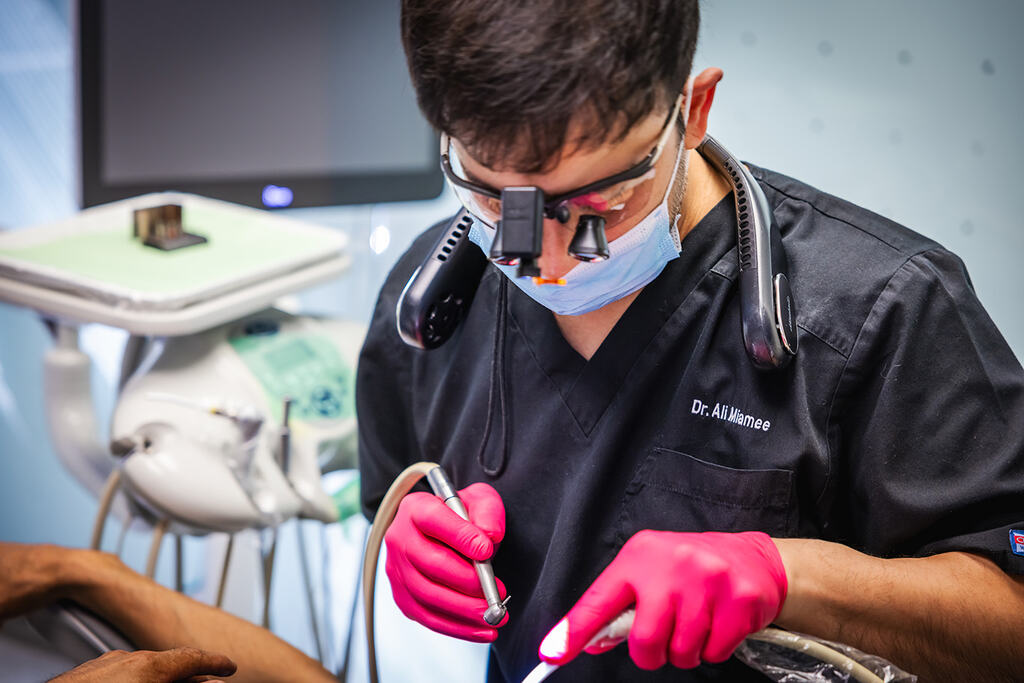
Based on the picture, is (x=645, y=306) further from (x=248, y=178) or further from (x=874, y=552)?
(x=248, y=178)

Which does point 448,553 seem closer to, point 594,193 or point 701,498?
point 701,498

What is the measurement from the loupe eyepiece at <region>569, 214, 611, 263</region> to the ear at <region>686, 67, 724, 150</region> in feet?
0.48

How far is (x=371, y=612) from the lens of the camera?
1.11 meters

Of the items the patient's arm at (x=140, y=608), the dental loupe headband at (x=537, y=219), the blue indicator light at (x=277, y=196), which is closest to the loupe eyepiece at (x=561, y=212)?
the dental loupe headband at (x=537, y=219)

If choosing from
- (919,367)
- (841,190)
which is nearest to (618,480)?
(919,367)

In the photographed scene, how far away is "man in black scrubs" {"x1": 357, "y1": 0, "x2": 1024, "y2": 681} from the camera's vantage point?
75 centimetres

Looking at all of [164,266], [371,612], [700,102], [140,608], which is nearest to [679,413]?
[700,102]

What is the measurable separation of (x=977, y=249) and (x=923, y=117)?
0.21m

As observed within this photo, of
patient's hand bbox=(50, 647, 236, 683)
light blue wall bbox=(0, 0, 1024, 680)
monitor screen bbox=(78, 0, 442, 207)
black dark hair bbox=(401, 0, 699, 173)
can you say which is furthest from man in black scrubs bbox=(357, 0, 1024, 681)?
monitor screen bbox=(78, 0, 442, 207)

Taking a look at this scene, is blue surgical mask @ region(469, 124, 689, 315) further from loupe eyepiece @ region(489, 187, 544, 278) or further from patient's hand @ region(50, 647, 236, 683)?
patient's hand @ region(50, 647, 236, 683)

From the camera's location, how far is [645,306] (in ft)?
3.11

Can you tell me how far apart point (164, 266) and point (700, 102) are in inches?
35.5

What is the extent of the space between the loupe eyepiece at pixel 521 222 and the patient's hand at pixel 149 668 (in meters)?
0.55

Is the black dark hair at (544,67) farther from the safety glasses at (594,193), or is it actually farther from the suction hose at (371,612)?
the suction hose at (371,612)
